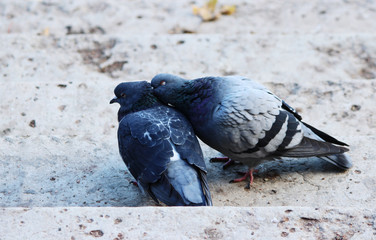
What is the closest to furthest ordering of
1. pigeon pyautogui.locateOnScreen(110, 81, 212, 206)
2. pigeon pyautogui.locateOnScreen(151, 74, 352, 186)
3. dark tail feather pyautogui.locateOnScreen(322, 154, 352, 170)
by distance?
1. pigeon pyautogui.locateOnScreen(110, 81, 212, 206)
2. pigeon pyautogui.locateOnScreen(151, 74, 352, 186)
3. dark tail feather pyautogui.locateOnScreen(322, 154, 352, 170)

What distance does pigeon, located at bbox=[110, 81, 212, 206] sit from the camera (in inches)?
144

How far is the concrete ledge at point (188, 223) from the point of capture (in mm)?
2660

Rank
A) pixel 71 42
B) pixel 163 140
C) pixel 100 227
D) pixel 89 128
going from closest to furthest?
pixel 100 227
pixel 163 140
pixel 89 128
pixel 71 42

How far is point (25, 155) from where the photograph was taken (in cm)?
439

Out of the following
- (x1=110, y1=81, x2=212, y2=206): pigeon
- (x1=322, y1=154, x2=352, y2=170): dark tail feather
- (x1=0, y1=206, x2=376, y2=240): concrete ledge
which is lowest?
(x1=322, y1=154, x2=352, y2=170): dark tail feather

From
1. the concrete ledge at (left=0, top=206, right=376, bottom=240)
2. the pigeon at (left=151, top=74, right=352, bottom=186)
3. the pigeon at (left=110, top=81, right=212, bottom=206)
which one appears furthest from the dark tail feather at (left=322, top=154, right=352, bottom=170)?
the concrete ledge at (left=0, top=206, right=376, bottom=240)

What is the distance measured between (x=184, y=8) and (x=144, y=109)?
13.0 ft

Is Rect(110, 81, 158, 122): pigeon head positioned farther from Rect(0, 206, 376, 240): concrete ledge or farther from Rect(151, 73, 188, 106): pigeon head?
Rect(0, 206, 376, 240): concrete ledge

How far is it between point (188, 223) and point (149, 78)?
3.47m

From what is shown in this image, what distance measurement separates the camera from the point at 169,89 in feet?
14.5

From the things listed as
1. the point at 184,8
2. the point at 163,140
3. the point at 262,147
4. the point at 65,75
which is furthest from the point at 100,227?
the point at 184,8

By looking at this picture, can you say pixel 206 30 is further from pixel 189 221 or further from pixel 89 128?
pixel 189 221

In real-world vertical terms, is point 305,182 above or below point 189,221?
below

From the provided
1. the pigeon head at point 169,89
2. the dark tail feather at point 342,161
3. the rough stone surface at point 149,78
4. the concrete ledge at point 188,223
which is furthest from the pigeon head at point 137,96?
the concrete ledge at point 188,223
